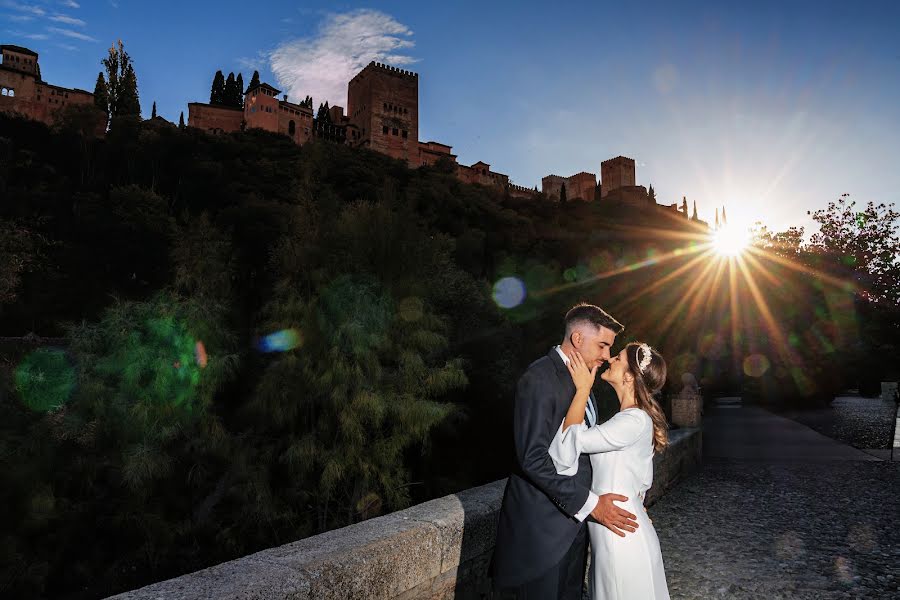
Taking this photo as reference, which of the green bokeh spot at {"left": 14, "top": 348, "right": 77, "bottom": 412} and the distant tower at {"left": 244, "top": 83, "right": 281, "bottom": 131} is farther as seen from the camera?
the distant tower at {"left": 244, "top": 83, "right": 281, "bottom": 131}

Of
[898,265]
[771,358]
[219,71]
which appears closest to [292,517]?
[771,358]

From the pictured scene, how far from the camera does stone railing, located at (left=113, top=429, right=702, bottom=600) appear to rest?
1973 millimetres

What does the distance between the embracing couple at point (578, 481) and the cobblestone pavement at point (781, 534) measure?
1.60 m

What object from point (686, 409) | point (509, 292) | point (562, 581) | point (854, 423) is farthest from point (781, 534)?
point (509, 292)

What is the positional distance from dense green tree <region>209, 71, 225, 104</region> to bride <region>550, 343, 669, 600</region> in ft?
242

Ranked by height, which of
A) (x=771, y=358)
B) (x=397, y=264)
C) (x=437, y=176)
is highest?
(x=437, y=176)

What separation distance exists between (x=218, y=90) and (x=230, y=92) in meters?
1.51

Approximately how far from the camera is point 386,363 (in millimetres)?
15805

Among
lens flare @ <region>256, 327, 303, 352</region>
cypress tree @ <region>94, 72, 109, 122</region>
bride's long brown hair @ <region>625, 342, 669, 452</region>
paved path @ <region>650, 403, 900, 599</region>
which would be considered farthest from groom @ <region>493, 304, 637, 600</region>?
cypress tree @ <region>94, 72, 109, 122</region>

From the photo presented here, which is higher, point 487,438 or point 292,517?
point 487,438

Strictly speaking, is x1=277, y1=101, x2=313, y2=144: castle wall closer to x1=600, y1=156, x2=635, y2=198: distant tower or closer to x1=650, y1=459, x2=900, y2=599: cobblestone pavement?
x1=600, y1=156, x2=635, y2=198: distant tower

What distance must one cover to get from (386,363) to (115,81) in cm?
6232

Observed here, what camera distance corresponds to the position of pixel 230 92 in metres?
68.0

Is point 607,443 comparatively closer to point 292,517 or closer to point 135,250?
point 292,517
